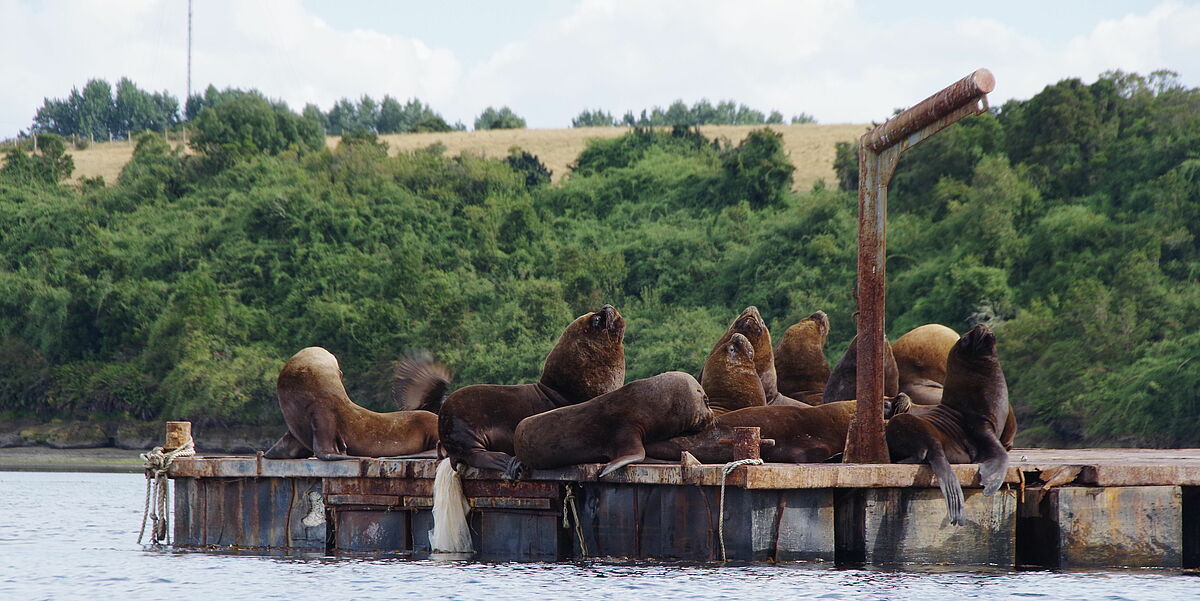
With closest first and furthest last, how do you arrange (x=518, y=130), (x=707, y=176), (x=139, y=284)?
1. (x=139, y=284)
2. (x=707, y=176)
3. (x=518, y=130)

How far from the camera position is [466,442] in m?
13.9

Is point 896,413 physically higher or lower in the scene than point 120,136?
lower

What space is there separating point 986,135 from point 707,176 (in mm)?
16312

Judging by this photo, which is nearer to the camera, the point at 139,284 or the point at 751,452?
the point at 751,452

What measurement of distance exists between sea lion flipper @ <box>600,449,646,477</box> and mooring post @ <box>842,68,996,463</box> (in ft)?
5.71

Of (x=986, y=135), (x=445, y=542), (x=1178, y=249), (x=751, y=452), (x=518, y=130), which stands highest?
(x=518, y=130)

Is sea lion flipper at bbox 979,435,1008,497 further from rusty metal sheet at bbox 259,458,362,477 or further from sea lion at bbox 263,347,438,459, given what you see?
rusty metal sheet at bbox 259,458,362,477

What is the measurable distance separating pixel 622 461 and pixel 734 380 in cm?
246

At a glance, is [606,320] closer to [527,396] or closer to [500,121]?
[527,396]

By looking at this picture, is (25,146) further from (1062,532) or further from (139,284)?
(1062,532)

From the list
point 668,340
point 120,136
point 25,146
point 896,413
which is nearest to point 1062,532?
point 896,413

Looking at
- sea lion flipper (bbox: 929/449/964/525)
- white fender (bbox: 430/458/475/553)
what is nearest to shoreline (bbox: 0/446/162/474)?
white fender (bbox: 430/458/475/553)

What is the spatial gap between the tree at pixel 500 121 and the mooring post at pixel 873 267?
275 feet

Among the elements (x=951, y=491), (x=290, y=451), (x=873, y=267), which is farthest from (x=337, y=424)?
(x=951, y=491)
